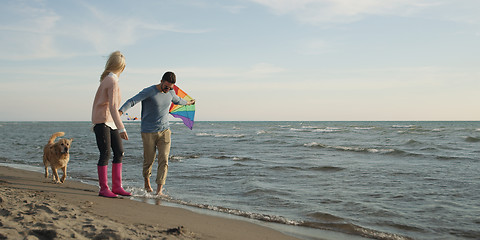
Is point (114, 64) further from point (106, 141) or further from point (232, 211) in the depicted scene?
point (232, 211)

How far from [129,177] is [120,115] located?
318cm

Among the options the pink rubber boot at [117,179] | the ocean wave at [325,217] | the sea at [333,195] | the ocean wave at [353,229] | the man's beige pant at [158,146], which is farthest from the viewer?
the man's beige pant at [158,146]

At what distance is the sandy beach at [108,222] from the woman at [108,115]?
608 millimetres

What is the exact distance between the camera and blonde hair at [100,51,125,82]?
480 cm

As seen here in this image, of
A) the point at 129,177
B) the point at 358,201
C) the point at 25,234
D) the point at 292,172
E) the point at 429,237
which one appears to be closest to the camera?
the point at 25,234

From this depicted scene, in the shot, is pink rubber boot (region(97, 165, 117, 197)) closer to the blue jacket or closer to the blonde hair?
the blue jacket

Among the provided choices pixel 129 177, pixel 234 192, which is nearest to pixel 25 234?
pixel 234 192

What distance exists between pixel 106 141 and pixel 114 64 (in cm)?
104

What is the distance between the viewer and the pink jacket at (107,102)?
4602mm

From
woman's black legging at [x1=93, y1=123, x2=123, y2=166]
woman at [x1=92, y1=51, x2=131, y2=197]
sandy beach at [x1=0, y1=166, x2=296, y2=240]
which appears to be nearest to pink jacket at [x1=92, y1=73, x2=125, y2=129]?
woman at [x1=92, y1=51, x2=131, y2=197]

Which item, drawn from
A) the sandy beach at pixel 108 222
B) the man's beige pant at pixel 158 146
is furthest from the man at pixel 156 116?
the sandy beach at pixel 108 222

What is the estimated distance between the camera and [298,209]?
494cm

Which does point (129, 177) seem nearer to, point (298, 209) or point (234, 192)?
point (234, 192)

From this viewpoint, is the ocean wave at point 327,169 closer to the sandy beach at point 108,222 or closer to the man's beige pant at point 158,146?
the man's beige pant at point 158,146
